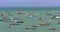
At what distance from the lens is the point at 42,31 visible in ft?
78.7

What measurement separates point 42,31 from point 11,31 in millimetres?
2814

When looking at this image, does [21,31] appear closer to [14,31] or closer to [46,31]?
A: [14,31]

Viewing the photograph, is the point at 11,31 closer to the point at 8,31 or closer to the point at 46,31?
the point at 8,31

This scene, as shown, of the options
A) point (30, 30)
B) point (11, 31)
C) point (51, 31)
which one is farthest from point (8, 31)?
point (51, 31)

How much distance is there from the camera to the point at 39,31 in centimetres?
2416

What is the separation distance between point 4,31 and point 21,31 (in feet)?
5.06

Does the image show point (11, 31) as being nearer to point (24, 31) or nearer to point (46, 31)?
point (24, 31)

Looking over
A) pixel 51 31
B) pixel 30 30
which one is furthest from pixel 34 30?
pixel 51 31

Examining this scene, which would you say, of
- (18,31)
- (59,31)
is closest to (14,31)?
(18,31)

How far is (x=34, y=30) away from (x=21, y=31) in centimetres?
161

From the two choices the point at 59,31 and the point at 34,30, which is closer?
the point at 59,31

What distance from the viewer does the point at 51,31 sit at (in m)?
23.7

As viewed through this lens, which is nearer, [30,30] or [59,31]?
[59,31]

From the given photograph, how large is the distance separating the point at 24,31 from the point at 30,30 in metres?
0.99
